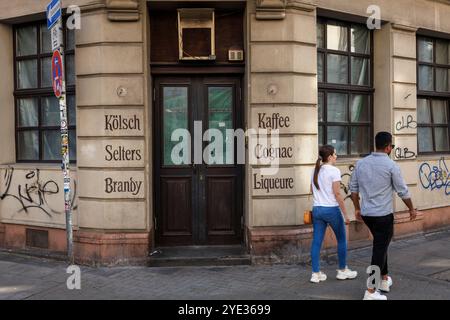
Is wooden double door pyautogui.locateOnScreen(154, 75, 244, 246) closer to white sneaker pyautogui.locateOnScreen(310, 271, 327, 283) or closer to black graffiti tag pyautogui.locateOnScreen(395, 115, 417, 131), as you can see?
white sneaker pyautogui.locateOnScreen(310, 271, 327, 283)

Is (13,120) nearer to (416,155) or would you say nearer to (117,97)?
A: (117,97)

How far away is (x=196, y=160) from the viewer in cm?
822

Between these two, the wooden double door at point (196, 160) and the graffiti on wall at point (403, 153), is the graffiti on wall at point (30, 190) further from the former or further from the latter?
the graffiti on wall at point (403, 153)

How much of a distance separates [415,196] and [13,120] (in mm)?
7390

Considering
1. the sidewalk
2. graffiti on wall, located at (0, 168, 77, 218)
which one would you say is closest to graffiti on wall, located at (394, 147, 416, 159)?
the sidewalk

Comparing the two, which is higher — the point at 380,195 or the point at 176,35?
the point at 176,35

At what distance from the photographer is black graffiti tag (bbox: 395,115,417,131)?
9352 millimetres

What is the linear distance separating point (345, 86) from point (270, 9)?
2.19m

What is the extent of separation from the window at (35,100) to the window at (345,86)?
167 inches

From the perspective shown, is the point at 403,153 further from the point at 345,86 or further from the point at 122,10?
the point at 122,10

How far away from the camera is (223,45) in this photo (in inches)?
318

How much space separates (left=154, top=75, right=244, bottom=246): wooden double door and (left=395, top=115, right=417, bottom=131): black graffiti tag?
3.09 metres

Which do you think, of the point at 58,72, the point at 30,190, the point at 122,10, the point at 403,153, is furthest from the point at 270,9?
the point at 30,190

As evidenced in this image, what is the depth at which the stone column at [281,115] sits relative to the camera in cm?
774
